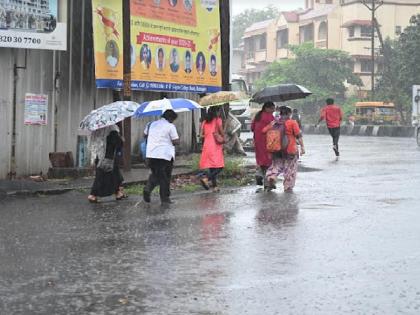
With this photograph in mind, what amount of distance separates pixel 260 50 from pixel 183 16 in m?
65.9

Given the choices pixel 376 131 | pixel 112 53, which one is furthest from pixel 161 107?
pixel 376 131

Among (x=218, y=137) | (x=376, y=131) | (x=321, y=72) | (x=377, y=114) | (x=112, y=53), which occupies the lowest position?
(x=218, y=137)

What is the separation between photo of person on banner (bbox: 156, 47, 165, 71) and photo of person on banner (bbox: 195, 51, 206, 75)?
4.99ft

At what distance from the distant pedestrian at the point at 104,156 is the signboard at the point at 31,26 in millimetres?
2689

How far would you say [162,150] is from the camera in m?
11.7

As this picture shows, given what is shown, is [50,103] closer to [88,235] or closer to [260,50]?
[88,235]

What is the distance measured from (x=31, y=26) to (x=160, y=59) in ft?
13.7

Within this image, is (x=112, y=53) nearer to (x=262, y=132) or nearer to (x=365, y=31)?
(x=262, y=132)

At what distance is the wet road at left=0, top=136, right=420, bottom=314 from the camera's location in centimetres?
573

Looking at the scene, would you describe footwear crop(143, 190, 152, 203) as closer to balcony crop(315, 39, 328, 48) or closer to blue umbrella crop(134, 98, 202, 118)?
blue umbrella crop(134, 98, 202, 118)

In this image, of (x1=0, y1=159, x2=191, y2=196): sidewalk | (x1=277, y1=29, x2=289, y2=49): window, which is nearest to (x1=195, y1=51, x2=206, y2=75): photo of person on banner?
(x1=0, y1=159, x2=191, y2=196): sidewalk

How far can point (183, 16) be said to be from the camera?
18.3 m

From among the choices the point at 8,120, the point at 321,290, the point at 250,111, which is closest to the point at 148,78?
the point at 8,120

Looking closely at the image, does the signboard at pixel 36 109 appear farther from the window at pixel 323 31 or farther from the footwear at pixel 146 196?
the window at pixel 323 31
